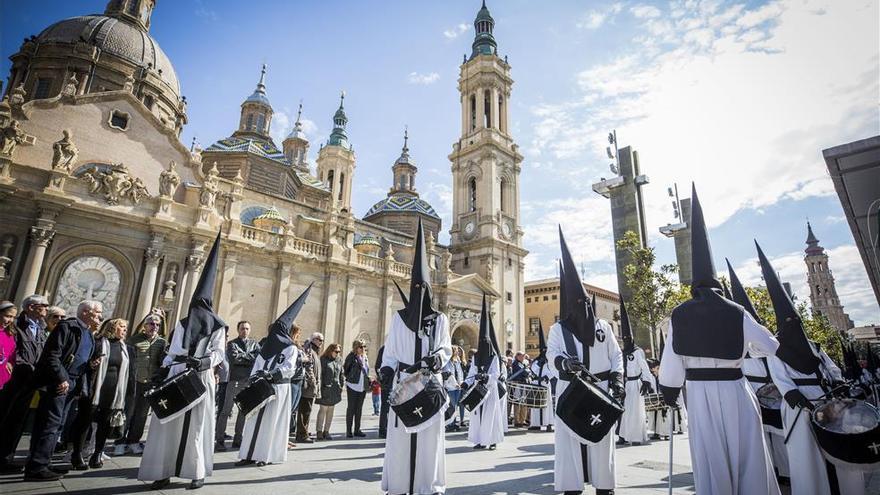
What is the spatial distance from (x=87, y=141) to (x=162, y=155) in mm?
3022

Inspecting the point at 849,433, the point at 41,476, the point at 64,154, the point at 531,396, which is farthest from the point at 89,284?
the point at 849,433

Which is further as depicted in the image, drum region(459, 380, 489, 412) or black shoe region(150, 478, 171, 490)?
drum region(459, 380, 489, 412)

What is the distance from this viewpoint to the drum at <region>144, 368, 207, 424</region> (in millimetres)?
4758

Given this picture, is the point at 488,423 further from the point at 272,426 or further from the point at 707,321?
the point at 707,321

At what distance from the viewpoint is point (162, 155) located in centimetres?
2205

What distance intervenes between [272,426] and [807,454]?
6.80 meters

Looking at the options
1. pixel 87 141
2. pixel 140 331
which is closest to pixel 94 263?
pixel 87 141

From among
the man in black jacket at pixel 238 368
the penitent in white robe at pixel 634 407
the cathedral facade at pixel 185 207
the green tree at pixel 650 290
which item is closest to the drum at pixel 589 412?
the penitent in white robe at pixel 634 407

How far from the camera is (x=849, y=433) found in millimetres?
4070

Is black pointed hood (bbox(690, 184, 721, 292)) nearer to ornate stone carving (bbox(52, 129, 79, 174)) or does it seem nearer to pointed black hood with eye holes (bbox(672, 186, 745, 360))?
pointed black hood with eye holes (bbox(672, 186, 745, 360))

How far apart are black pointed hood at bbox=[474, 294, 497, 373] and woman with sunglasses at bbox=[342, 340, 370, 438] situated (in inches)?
106

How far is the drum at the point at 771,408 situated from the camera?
543cm

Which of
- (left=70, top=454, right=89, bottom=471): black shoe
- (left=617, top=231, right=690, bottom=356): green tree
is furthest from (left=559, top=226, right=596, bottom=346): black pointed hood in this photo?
(left=617, top=231, right=690, bottom=356): green tree

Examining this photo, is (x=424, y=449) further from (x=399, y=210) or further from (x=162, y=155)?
(x=399, y=210)
